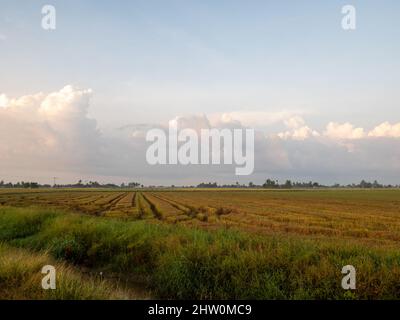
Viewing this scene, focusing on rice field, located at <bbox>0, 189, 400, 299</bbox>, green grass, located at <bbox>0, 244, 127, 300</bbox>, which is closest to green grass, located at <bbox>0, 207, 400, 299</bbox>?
rice field, located at <bbox>0, 189, 400, 299</bbox>

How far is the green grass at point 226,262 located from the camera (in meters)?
9.90

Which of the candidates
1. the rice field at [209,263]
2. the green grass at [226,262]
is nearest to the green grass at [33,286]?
the rice field at [209,263]

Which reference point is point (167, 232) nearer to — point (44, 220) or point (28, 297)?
point (28, 297)

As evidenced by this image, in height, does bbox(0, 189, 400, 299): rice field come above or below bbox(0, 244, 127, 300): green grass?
below

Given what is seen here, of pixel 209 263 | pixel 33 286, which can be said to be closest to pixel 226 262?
pixel 209 263

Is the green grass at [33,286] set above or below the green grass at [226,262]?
above

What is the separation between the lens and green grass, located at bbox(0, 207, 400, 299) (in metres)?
9.90

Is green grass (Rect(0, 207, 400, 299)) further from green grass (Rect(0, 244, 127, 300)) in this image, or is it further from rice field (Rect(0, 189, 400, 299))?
green grass (Rect(0, 244, 127, 300))

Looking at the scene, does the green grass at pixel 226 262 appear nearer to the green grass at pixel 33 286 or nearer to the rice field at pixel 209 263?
the rice field at pixel 209 263

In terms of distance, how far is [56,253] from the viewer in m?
15.5

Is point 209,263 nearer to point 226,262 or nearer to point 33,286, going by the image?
point 226,262

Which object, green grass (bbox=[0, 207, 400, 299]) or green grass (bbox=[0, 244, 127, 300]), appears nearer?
green grass (bbox=[0, 244, 127, 300])
